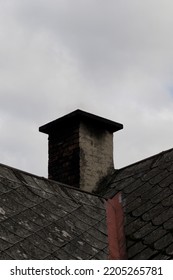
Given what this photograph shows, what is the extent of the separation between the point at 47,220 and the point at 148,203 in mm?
1430

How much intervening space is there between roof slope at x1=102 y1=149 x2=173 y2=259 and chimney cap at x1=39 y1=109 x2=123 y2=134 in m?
0.84

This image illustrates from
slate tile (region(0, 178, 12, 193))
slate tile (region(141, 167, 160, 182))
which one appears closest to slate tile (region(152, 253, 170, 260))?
slate tile (region(0, 178, 12, 193))

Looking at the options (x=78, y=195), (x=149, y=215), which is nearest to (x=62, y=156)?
(x=78, y=195)

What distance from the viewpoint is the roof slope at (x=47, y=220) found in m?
5.22

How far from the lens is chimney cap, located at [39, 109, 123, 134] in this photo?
28.1 ft

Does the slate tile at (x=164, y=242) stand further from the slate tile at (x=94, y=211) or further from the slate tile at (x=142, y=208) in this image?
the slate tile at (x=94, y=211)

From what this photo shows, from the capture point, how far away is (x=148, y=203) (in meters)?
6.72

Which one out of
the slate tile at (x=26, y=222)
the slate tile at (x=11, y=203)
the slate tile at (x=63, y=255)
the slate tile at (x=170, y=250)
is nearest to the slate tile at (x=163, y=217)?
the slate tile at (x=170, y=250)

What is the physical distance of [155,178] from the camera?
725 centimetres

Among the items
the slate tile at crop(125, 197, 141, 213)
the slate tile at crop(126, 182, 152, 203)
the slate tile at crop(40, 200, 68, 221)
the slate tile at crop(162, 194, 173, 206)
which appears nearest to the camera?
the slate tile at crop(40, 200, 68, 221)

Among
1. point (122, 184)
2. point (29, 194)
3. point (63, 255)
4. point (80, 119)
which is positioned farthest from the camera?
point (80, 119)

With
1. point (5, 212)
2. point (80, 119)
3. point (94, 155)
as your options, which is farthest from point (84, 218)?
point (80, 119)

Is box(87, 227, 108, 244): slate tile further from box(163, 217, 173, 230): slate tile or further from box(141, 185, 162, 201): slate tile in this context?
box(141, 185, 162, 201): slate tile

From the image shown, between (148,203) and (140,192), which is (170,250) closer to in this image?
(148,203)
